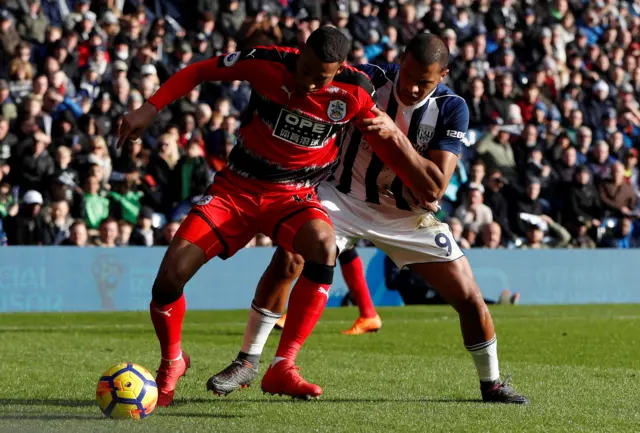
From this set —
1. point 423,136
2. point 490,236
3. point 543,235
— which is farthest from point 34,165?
point 423,136

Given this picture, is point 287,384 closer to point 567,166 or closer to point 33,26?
point 33,26

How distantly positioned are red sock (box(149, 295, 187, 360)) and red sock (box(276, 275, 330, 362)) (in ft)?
1.83

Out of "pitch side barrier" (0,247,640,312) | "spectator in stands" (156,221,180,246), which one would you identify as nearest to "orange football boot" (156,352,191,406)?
"pitch side barrier" (0,247,640,312)

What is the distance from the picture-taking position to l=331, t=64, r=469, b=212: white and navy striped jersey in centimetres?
661

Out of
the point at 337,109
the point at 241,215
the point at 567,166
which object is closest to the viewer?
the point at 337,109

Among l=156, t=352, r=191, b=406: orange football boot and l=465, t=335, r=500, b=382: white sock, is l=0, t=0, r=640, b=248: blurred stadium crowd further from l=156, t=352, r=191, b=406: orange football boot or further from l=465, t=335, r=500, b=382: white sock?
l=465, t=335, r=500, b=382: white sock

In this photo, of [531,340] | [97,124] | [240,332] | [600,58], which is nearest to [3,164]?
[97,124]

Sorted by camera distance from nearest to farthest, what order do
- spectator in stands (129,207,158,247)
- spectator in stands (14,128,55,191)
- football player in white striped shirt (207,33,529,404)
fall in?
football player in white striped shirt (207,33,529,404) → spectator in stands (14,128,55,191) → spectator in stands (129,207,158,247)

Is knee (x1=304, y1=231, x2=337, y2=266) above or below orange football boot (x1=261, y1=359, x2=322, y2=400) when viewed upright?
above

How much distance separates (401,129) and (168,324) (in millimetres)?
1829

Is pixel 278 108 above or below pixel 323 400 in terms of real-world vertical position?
above

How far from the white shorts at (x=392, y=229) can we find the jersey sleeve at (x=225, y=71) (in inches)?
48.3

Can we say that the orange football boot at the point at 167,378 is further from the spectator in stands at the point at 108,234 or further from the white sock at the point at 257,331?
the spectator in stands at the point at 108,234

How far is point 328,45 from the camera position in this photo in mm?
5781
